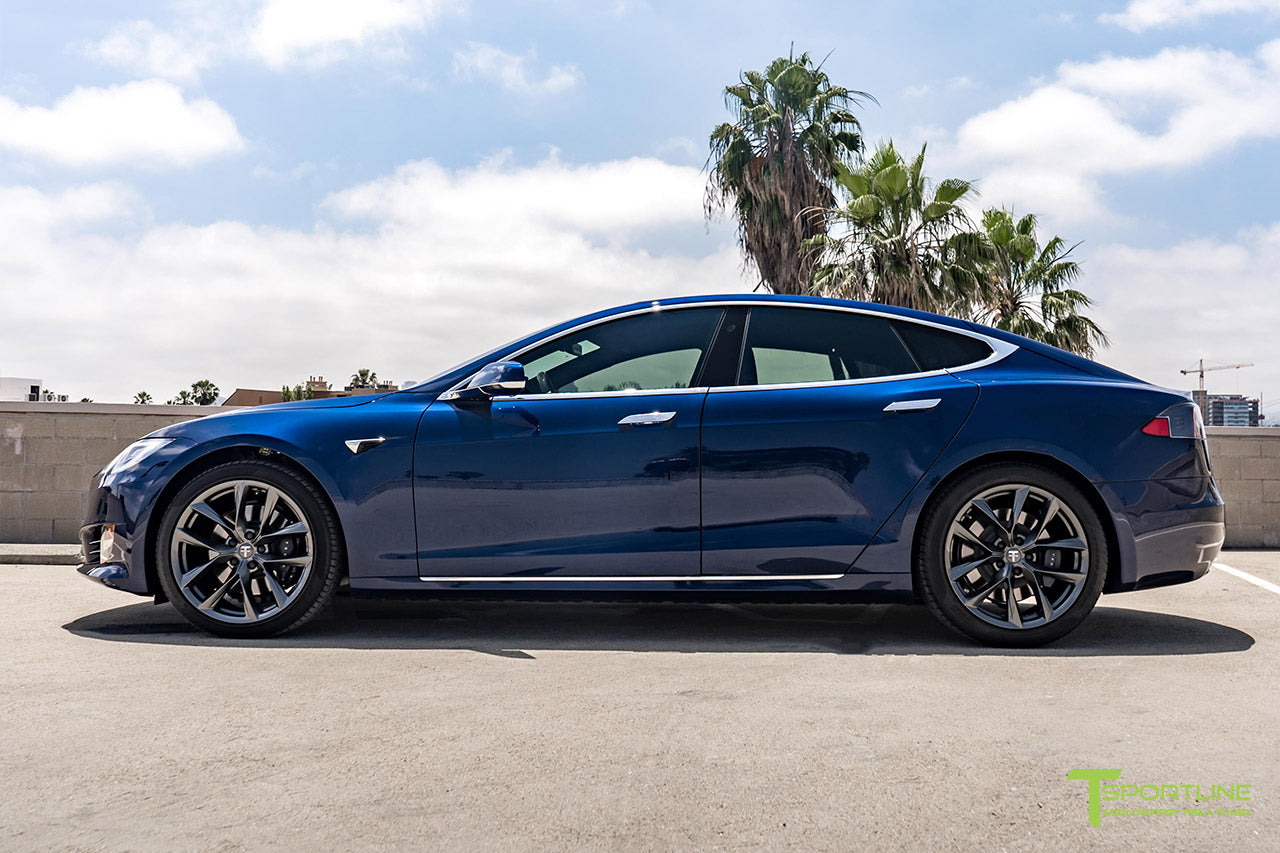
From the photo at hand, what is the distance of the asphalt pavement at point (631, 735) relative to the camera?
2375mm

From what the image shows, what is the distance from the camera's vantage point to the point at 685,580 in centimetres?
436

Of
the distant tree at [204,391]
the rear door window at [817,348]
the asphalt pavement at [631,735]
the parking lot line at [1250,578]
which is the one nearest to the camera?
the asphalt pavement at [631,735]

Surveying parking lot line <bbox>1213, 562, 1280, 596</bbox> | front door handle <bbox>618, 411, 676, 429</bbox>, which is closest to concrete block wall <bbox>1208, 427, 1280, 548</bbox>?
parking lot line <bbox>1213, 562, 1280, 596</bbox>

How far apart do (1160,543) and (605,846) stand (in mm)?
3119

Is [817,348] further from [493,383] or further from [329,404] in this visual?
[329,404]

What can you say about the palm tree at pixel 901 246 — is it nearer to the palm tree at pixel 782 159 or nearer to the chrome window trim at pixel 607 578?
the palm tree at pixel 782 159

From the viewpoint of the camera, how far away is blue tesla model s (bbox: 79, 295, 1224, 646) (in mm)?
4348

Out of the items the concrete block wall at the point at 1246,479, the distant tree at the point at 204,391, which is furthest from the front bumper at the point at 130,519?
the distant tree at the point at 204,391

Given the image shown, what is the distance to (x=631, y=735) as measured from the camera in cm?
308

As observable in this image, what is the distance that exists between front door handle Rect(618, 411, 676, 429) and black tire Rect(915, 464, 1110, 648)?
117 cm

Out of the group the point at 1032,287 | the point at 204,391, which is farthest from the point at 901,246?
the point at 204,391

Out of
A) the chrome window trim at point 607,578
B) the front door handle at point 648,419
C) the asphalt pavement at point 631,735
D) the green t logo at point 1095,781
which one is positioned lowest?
the green t logo at point 1095,781

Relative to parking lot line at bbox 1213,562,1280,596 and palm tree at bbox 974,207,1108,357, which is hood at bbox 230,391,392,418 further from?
palm tree at bbox 974,207,1108,357

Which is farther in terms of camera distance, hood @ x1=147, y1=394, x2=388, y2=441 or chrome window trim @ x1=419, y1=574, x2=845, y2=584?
hood @ x1=147, y1=394, x2=388, y2=441
